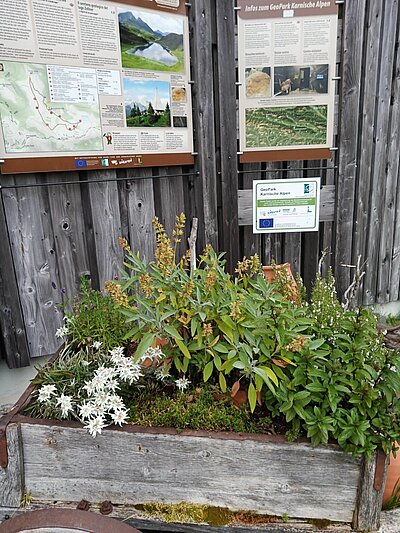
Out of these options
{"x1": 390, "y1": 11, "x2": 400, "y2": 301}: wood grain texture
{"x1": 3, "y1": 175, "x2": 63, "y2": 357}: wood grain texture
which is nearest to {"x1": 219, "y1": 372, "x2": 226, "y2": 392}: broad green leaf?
{"x1": 3, "y1": 175, "x2": 63, "y2": 357}: wood grain texture

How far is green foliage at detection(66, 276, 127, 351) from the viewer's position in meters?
1.60

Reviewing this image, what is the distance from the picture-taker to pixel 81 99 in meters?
2.45

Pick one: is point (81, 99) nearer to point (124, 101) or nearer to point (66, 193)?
point (124, 101)

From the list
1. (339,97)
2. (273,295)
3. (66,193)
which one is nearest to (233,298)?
(273,295)

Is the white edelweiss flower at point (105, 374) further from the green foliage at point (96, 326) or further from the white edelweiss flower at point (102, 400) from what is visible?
the green foliage at point (96, 326)

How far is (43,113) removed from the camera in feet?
7.72

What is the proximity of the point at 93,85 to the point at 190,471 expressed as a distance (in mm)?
2333

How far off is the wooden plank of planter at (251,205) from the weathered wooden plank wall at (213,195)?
0.01 metres

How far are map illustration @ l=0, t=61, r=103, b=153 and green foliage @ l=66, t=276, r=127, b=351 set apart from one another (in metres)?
1.23

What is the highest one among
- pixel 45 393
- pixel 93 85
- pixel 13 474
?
pixel 93 85

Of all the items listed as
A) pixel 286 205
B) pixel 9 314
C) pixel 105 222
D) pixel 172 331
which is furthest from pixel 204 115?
pixel 172 331

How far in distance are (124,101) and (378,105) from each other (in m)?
2.12

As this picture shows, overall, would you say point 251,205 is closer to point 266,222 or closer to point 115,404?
point 266,222

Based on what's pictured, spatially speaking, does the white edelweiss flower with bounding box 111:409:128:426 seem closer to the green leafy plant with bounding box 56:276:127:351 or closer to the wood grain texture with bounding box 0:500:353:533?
the wood grain texture with bounding box 0:500:353:533
